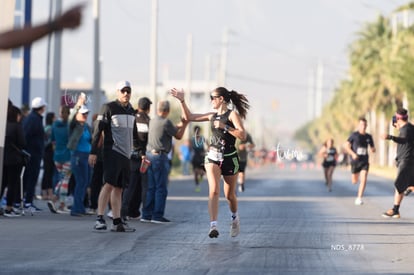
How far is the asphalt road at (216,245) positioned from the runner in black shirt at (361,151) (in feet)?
11.7

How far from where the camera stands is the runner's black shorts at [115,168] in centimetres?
1605

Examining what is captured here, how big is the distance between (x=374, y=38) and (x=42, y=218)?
267ft

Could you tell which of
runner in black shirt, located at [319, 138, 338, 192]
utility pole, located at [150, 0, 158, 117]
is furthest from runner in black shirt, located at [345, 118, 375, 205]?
utility pole, located at [150, 0, 158, 117]

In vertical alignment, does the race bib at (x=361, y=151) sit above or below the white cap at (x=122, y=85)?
below

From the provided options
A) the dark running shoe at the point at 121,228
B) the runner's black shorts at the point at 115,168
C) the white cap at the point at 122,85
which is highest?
the white cap at the point at 122,85

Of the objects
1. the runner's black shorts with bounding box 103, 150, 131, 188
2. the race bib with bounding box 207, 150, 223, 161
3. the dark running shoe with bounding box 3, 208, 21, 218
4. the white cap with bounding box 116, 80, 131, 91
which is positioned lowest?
the dark running shoe with bounding box 3, 208, 21, 218

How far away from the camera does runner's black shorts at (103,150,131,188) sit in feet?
52.6

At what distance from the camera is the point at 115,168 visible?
16062 millimetres

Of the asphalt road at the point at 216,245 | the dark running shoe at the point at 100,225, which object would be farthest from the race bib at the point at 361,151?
the dark running shoe at the point at 100,225

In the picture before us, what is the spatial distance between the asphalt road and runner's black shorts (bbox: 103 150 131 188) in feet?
2.27

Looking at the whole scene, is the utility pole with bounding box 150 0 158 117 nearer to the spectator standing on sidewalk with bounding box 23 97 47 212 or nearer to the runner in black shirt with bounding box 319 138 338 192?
the runner in black shirt with bounding box 319 138 338 192

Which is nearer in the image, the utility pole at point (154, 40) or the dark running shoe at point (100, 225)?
the dark running shoe at point (100, 225)

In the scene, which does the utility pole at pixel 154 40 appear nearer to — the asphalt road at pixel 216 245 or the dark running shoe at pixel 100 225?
the asphalt road at pixel 216 245

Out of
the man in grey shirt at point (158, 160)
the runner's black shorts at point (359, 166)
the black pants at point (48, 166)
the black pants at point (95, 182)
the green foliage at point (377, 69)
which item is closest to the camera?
the man in grey shirt at point (158, 160)
